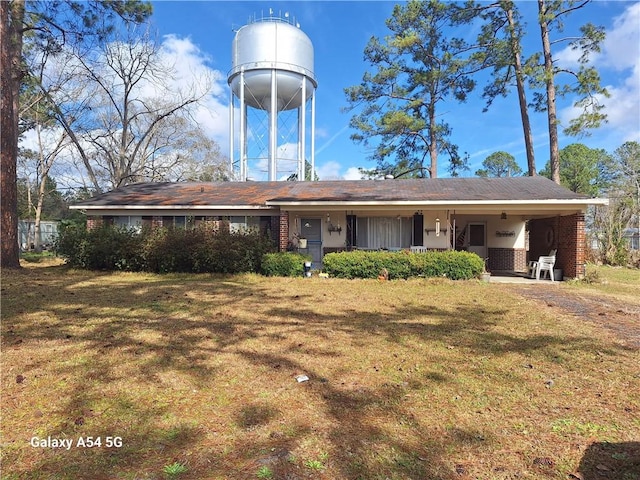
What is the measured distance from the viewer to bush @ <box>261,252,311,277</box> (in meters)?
12.6

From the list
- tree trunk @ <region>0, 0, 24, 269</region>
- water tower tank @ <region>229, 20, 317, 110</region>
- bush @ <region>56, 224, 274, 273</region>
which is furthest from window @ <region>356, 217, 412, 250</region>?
water tower tank @ <region>229, 20, 317, 110</region>

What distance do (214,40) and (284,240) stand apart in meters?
13.4

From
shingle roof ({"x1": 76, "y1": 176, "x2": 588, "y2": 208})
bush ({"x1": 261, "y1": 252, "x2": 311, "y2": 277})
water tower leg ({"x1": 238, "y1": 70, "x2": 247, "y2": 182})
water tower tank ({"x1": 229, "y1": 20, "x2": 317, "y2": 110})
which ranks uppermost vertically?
water tower tank ({"x1": 229, "y1": 20, "x2": 317, "y2": 110})

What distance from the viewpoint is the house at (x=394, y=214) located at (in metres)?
12.8

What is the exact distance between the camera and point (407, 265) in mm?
11922

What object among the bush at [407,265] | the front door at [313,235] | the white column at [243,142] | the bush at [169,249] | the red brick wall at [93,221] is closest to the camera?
the bush at [407,265]

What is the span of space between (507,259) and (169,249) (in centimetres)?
1323

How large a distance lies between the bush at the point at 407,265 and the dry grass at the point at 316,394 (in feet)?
14.9

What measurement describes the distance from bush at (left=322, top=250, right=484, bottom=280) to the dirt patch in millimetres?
1421

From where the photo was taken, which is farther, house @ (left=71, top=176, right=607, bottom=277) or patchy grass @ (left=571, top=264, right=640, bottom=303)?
house @ (left=71, top=176, right=607, bottom=277)

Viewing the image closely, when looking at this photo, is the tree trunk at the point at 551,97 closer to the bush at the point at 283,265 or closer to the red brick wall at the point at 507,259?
the red brick wall at the point at 507,259

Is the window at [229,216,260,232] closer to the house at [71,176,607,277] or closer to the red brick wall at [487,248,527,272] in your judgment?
the house at [71,176,607,277]

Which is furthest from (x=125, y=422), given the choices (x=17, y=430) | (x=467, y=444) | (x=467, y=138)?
(x=467, y=138)

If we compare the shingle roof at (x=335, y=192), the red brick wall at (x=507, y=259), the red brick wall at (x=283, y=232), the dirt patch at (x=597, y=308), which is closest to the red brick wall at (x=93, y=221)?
the shingle roof at (x=335, y=192)
